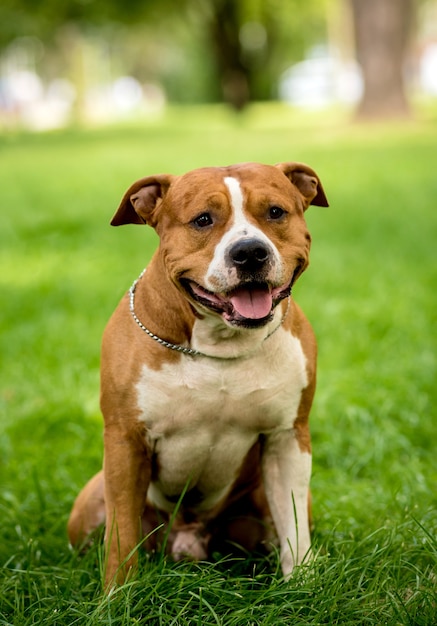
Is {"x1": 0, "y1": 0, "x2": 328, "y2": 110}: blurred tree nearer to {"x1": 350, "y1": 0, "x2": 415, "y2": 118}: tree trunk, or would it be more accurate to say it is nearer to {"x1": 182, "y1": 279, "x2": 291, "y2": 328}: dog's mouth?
{"x1": 350, "y1": 0, "x2": 415, "y2": 118}: tree trunk

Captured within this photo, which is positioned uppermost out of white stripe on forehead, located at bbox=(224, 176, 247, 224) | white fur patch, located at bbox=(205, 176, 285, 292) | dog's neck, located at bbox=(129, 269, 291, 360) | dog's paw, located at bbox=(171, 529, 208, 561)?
white stripe on forehead, located at bbox=(224, 176, 247, 224)

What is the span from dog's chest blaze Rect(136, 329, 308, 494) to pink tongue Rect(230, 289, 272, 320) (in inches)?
9.4

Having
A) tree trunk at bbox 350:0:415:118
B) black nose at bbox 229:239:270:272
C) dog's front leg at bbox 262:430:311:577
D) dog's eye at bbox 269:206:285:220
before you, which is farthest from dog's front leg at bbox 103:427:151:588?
tree trunk at bbox 350:0:415:118

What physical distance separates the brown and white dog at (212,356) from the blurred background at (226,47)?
51.4 ft

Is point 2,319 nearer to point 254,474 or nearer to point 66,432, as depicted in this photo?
point 66,432

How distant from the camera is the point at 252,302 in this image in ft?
9.29

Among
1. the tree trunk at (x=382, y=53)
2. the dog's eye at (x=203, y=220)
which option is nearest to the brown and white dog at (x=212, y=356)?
the dog's eye at (x=203, y=220)

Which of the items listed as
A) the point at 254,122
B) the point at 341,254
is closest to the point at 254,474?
the point at 341,254

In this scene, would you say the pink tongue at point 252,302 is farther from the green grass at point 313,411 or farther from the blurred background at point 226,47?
the blurred background at point 226,47

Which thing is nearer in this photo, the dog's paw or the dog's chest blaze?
the dog's chest blaze

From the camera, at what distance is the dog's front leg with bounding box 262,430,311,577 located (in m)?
3.16

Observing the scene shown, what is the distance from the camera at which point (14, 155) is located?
17844mm

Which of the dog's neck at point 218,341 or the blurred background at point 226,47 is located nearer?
the dog's neck at point 218,341

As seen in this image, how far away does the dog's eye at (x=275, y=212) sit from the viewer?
2.92 m
